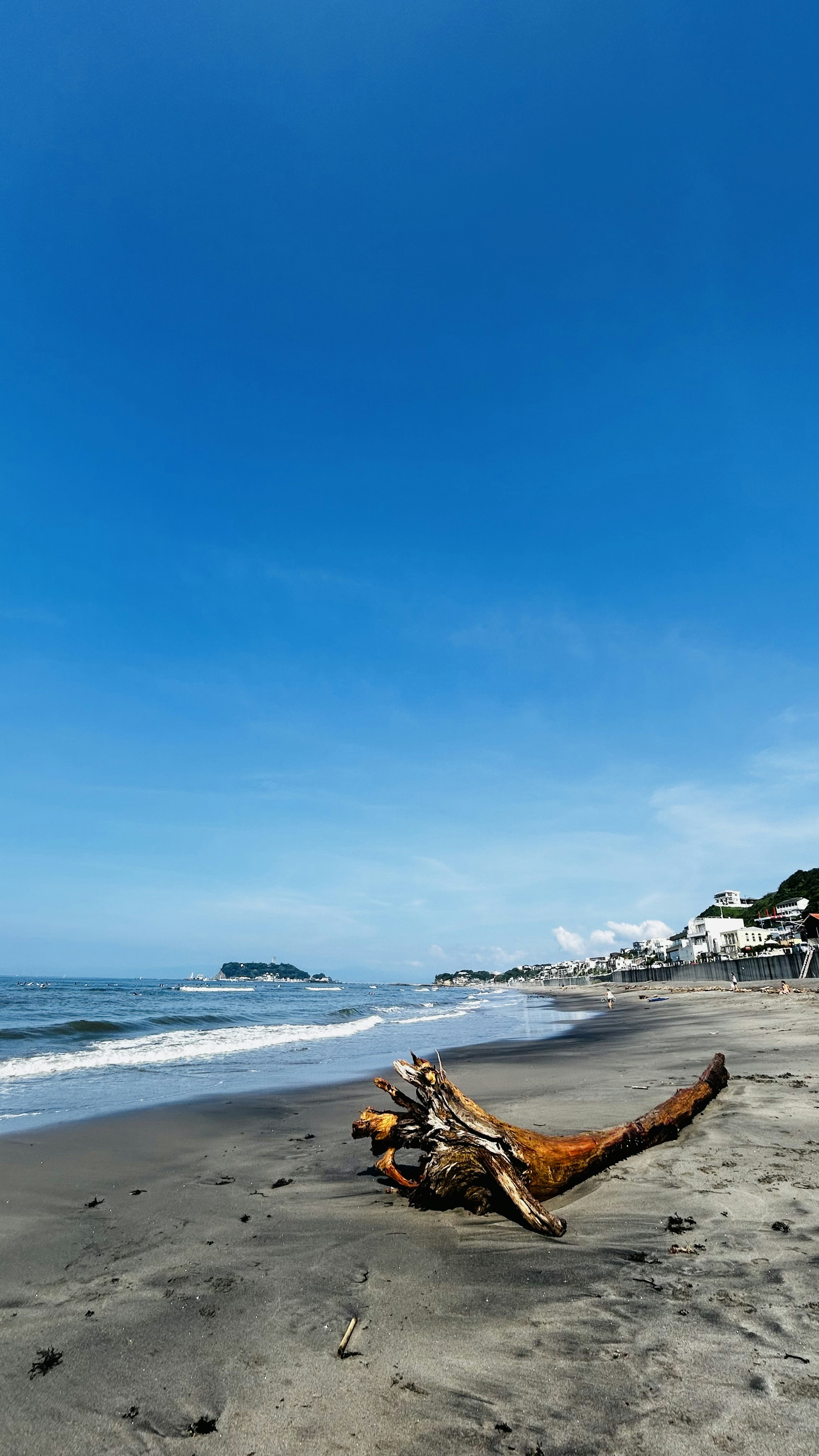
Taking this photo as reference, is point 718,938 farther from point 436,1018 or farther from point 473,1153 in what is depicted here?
point 473,1153

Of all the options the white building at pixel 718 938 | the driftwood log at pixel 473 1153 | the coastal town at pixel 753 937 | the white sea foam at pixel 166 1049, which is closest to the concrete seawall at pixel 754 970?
the coastal town at pixel 753 937

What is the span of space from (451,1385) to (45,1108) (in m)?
11.8

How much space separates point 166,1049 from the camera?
2366cm

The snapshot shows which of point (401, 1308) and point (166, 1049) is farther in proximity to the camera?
point (166, 1049)

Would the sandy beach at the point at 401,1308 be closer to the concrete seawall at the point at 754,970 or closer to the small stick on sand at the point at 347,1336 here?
the small stick on sand at the point at 347,1336

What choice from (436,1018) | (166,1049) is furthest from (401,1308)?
(436,1018)

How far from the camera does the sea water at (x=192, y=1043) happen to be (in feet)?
48.0

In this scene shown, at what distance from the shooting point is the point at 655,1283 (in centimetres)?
475

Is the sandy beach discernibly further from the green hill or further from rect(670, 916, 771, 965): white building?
the green hill

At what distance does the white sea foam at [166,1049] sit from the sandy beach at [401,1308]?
35.1 ft

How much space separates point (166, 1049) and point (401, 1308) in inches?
861

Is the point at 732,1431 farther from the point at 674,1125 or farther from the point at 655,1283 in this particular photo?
the point at 674,1125

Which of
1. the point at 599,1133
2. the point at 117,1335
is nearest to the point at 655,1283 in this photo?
the point at 599,1133

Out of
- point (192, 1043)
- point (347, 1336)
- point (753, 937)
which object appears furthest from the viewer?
point (753, 937)
